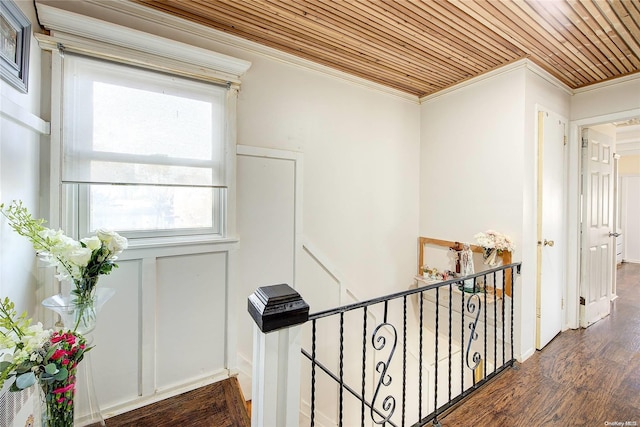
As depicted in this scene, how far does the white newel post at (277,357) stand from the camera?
41.7 inches

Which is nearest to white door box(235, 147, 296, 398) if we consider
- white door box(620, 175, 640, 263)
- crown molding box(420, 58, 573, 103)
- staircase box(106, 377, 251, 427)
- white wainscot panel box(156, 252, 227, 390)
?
white wainscot panel box(156, 252, 227, 390)

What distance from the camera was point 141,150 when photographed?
70.7 inches

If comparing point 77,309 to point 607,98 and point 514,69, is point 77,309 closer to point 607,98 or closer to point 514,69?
point 514,69

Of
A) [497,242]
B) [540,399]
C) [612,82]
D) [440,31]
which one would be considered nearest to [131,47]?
[440,31]

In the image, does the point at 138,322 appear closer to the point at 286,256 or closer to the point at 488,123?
the point at 286,256

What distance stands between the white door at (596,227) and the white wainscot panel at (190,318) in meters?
3.69

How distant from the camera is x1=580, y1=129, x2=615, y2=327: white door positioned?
293cm

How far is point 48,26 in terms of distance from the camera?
1.52 m

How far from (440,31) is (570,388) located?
2.78 metres

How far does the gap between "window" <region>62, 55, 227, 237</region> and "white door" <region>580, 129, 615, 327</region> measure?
3710 mm

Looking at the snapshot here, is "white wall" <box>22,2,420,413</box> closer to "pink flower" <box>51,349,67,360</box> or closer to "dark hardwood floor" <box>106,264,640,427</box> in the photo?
"dark hardwood floor" <box>106,264,640,427</box>

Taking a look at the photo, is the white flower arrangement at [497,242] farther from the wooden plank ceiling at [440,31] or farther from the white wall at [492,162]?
the wooden plank ceiling at [440,31]

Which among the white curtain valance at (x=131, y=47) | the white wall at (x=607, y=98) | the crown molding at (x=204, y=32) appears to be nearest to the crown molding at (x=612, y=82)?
the white wall at (x=607, y=98)

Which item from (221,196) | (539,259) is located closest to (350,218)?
(221,196)
